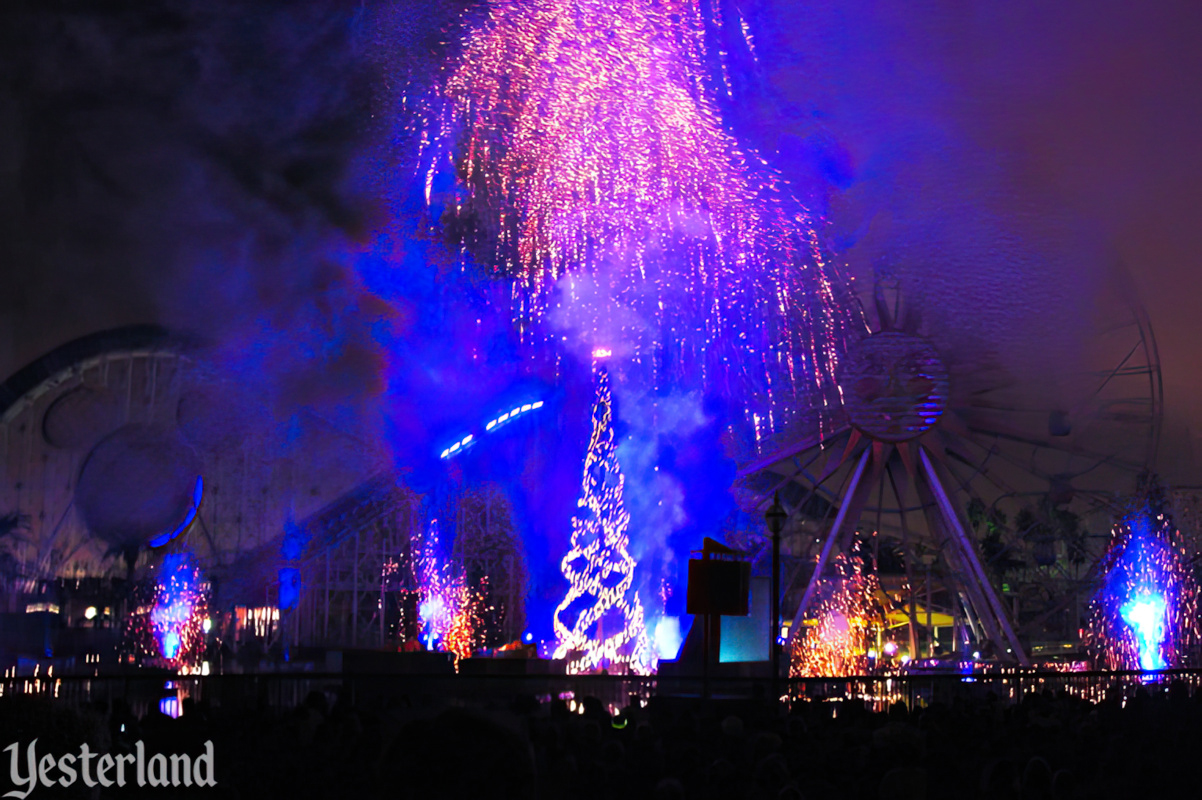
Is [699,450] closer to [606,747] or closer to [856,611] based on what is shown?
[856,611]

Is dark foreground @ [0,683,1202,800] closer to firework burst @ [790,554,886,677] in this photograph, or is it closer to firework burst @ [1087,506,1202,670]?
firework burst @ [790,554,886,677]

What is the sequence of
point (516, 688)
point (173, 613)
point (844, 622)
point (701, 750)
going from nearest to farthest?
point (701, 750), point (516, 688), point (844, 622), point (173, 613)

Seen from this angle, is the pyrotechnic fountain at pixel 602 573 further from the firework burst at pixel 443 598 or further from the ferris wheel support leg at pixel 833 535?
the ferris wheel support leg at pixel 833 535

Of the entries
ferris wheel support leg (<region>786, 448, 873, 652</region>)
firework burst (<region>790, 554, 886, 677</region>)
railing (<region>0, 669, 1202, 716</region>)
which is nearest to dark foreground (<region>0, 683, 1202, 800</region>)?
railing (<region>0, 669, 1202, 716</region>)

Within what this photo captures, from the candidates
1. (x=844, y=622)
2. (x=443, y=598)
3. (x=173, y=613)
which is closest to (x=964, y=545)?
(x=844, y=622)

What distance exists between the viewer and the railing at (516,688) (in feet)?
44.9

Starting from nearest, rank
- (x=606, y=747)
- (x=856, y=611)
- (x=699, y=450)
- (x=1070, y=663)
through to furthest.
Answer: (x=606, y=747)
(x=1070, y=663)
(x=699, y=450)
(x=856, y=611)

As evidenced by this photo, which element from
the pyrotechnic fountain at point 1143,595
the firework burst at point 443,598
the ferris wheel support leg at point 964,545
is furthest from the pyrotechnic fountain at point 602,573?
the pyrotechnic fountain at point 1143,595

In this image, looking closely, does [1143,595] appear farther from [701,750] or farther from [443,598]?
[701,750]

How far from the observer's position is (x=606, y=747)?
9.51 m

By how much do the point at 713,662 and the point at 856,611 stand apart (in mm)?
25461

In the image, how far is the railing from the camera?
44.9ft

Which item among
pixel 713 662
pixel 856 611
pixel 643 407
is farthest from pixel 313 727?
pixel 856 611

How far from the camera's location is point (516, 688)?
56.3 feet
